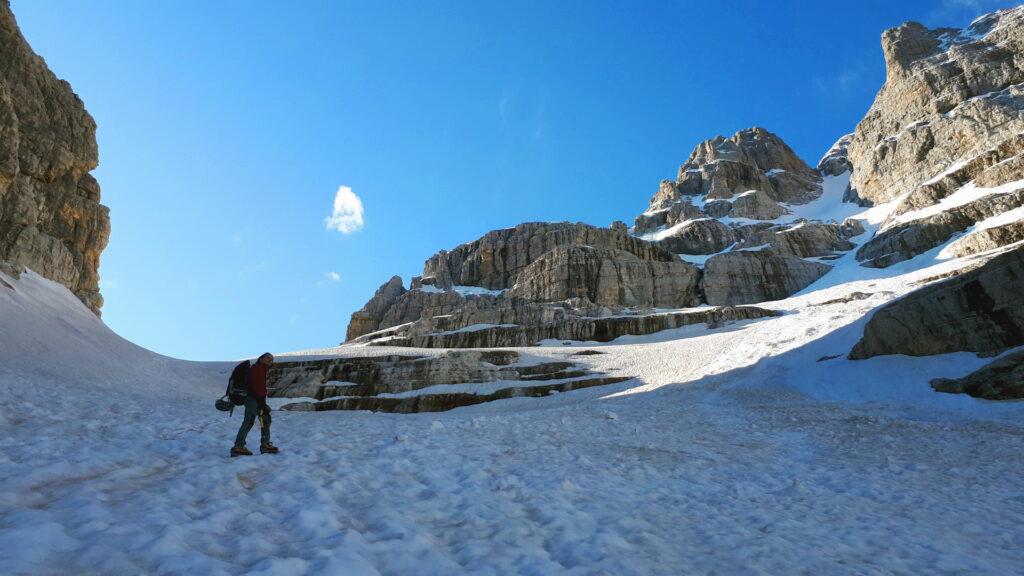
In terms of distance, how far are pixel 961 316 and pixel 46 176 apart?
74.4 m

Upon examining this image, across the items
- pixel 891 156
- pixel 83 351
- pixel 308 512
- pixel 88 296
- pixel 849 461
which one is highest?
pixel 891 156

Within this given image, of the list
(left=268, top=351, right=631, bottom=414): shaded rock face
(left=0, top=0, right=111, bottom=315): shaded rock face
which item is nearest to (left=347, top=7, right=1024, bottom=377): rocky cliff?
(left=268, top=351, right=631, bottom=414): shaded rock face

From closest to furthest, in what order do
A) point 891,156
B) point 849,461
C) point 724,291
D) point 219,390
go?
1. point 849,461
2. point 219,390
3. point 724,291
4. point 891,156

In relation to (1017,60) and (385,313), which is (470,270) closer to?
(385,313)

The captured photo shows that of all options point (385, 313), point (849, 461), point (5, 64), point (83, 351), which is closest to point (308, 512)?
point (849, 461)

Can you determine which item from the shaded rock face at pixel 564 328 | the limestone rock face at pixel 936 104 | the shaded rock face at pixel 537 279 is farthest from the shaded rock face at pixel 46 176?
the limestone rock face at pixel 936 104

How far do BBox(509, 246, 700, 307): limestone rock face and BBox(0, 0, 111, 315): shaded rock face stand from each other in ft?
253

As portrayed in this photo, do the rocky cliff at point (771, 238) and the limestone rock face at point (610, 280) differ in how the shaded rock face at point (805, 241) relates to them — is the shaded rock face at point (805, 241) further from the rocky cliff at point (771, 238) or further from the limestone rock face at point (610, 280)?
the limestone rock face at point (610, 280)

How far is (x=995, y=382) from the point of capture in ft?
55.7

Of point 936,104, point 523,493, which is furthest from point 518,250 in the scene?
point 523,493

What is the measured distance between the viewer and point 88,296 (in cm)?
5497

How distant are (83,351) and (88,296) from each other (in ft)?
111

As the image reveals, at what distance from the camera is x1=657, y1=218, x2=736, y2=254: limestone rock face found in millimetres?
148500

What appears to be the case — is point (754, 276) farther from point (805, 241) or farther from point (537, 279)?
point (537, 279)
